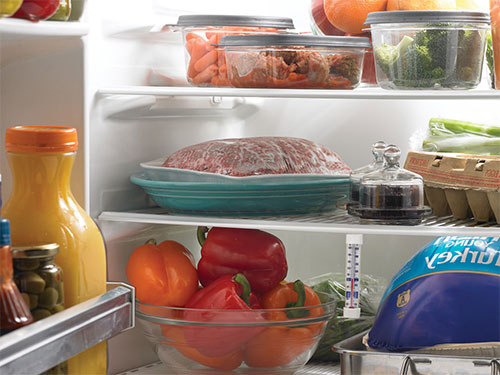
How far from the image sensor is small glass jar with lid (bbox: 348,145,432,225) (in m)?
1.41

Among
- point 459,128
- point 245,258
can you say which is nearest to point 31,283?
point 245,258

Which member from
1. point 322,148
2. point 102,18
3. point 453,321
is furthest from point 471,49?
point 102,18

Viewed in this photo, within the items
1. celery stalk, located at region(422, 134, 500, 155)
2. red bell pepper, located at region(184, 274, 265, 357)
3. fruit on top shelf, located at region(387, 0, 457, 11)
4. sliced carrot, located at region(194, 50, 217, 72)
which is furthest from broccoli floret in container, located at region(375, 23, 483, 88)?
red bell pepper, located at region(184, 274, 265, 357)

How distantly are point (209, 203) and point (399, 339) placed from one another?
0.42m

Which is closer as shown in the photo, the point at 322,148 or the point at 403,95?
the point at 403,95

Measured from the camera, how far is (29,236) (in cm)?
107

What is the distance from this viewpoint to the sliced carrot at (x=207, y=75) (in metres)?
1.57

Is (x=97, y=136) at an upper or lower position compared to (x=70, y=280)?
upper

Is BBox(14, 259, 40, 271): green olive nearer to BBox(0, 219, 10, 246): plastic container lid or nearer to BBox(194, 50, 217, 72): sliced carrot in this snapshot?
BBox(0, 219, 10, 246): plastic container lid

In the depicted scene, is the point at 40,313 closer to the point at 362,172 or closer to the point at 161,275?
the point at 161,275

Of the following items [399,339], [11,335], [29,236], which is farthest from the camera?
[399,339]

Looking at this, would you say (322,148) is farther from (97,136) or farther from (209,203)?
(97,136)

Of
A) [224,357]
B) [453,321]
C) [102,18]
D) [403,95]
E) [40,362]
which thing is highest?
[102,18]

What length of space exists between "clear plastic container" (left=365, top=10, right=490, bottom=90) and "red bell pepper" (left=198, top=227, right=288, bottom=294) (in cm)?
42
